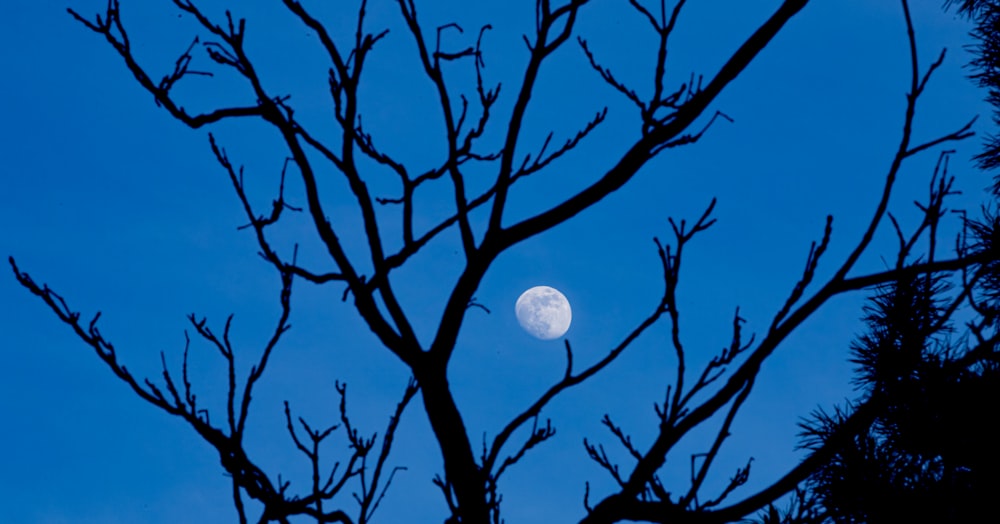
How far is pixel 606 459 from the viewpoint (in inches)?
120

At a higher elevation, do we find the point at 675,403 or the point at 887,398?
the point at 675,403

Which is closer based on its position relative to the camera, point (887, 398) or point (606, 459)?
point (887, 398)

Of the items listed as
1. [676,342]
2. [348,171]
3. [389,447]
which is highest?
[348,171]

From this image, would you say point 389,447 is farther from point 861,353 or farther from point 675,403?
point 861,353

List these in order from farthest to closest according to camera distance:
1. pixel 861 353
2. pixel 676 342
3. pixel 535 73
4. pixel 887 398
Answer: pixel 861 353 → pixel 535 73 → pixel 676 342 → pixel 887 398

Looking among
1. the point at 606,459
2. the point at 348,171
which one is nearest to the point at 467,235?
the point at 348,171

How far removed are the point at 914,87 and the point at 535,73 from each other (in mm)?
1095

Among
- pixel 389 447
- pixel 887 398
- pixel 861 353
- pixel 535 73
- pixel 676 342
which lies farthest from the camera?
pixel 861 353

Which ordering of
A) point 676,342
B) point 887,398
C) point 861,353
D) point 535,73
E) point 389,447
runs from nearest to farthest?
1. point 887,398
2. point 676,342
3. point 535,73
4. point 389,447
5. point 861,353

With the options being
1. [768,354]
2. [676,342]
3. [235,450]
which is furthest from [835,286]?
[235,450]

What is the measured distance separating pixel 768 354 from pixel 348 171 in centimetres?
140

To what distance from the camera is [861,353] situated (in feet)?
19.0

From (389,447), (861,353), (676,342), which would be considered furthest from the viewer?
(861,353)

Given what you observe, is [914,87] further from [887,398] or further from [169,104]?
[169,104]
